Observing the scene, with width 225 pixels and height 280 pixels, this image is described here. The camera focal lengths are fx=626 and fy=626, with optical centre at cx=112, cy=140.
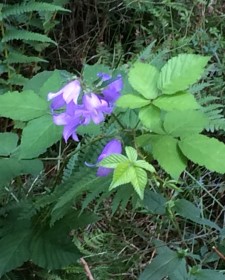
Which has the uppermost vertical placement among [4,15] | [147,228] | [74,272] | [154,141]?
[154,141]

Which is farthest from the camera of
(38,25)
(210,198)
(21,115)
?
(38,25)

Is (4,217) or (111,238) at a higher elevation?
(4,217)

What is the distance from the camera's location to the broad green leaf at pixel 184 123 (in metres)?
1.04

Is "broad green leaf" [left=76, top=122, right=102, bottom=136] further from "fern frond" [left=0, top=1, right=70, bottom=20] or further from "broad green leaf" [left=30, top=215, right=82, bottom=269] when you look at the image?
"fern frond" [left=0, top=1, right=70, bottom=20]

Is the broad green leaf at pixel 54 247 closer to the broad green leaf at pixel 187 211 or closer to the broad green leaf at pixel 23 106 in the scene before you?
the broad green leaf at pixel 187 211

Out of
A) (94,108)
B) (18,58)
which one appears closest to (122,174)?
(94,108)

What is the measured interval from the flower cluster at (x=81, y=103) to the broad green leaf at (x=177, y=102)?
0.09 m

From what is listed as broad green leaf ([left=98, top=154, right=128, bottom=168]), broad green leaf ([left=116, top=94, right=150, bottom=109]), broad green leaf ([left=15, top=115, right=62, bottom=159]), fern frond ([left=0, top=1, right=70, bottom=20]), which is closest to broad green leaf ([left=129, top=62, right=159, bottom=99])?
broad green leaf ([left=116, top=94, right=150, bottom=109])

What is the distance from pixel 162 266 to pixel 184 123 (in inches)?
14.8

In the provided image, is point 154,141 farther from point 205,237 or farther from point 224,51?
point 224,51

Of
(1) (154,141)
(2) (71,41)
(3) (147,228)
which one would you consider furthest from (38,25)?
(1) (154,141)

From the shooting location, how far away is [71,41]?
2.58 meters

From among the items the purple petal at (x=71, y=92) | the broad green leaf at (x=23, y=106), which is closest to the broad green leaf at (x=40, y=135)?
the broad green leaf at (x=23, y=106)

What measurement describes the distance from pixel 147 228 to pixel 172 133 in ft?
3.14
